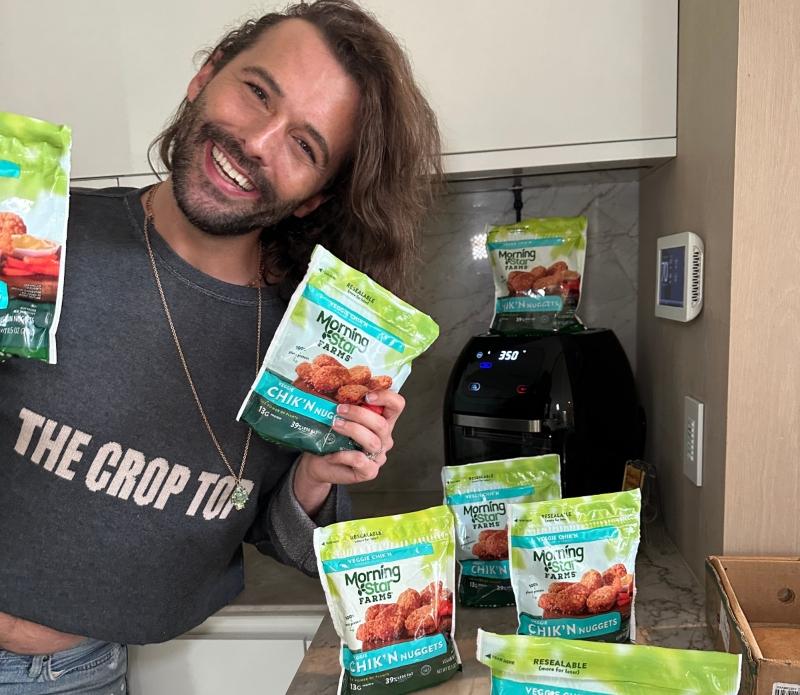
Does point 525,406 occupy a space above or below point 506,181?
below

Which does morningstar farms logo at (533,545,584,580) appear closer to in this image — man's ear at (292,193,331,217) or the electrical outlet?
the electrical outlet

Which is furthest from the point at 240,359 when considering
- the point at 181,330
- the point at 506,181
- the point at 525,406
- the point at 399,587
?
the point at 506,181

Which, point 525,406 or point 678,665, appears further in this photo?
point 525,406

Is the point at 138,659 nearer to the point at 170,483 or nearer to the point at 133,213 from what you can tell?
the point at 170,483

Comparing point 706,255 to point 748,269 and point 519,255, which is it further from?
point 519,255

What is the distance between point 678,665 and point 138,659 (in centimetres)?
88

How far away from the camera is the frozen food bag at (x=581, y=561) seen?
2.64 ft

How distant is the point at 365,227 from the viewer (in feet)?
3.30

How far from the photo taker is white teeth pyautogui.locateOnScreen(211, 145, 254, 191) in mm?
823

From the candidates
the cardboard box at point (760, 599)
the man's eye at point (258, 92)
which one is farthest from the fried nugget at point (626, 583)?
the man's eye at point (258, 92)

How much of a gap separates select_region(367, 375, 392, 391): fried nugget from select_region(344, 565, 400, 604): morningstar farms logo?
0.70 feet

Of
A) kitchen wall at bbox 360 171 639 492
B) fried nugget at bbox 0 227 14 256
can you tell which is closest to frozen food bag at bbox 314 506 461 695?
fried nugget at bbox 0 227 14 256

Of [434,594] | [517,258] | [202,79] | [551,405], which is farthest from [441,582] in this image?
[202,79]

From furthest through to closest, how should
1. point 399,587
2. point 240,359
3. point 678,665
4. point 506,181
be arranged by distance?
point 506,181 < point 240,359 < point 399,587 < point 678,665
